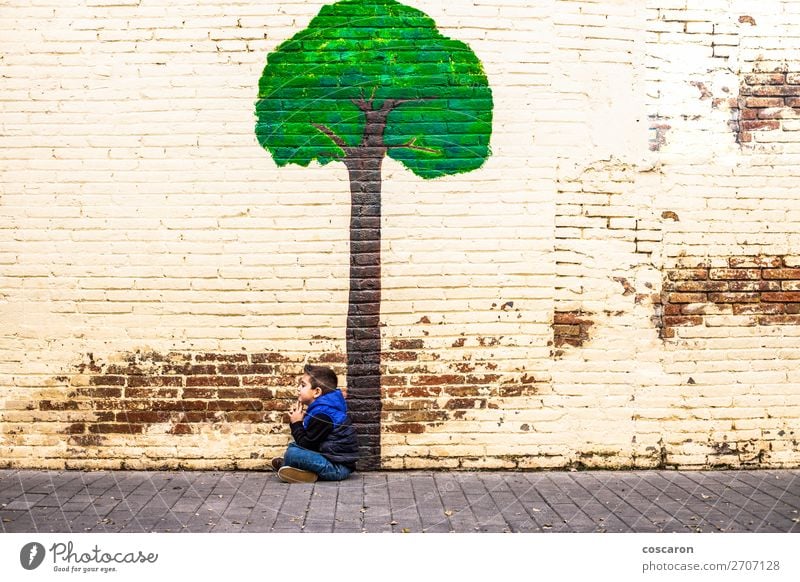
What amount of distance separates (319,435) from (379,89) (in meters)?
2.55

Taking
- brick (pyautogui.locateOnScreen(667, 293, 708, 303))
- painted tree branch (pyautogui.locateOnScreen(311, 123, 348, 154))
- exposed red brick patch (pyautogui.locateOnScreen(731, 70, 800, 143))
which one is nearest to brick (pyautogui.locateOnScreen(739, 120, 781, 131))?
exposed red brick patch (pyautogui.locateOnScreen(731, 70, 800, 143))

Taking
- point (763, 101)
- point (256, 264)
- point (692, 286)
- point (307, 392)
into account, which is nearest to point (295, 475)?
point (307, 392)

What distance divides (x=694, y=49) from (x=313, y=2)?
113 inches

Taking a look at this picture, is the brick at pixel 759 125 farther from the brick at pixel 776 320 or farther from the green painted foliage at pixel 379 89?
the green painted foliage at pixel 379 89

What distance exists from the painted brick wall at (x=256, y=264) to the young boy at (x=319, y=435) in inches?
11.0

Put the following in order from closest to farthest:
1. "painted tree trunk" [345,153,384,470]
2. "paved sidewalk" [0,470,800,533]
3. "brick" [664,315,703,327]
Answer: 1. "paved sidewalk" [0,470,800,533]
2. "painted tree trunk" [345,153,384,470]
3. "brick" [664,315,703,327]

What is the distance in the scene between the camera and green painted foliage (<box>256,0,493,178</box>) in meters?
5.65

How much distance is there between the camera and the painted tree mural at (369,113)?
5.62 meters

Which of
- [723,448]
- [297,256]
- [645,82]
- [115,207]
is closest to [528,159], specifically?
[645,82]

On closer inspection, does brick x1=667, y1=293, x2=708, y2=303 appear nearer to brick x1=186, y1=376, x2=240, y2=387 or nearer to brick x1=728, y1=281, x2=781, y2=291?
brick x1=728, y1=281, x2=781, y2=291

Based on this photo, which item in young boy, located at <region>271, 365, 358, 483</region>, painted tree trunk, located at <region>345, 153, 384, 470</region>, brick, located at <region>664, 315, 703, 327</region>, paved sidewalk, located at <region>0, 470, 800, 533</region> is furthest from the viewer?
brick, located at <region>664, 315, 703, 327</region>

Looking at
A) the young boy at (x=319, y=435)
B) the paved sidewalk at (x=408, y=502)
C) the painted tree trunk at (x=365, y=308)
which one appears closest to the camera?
the paved sidewalk at (x=408, y=502)

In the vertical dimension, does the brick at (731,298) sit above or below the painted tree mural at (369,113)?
below

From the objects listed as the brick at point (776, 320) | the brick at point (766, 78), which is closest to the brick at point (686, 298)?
the brick at point (776, 320)
